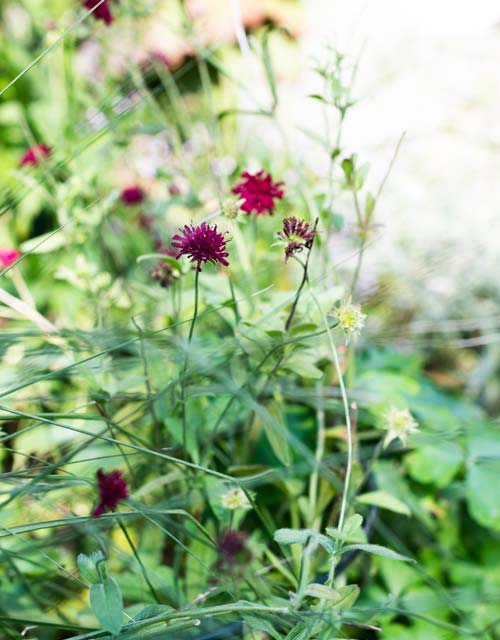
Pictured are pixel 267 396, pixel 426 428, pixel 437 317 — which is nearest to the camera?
pixel 267 396

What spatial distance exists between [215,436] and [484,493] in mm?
332

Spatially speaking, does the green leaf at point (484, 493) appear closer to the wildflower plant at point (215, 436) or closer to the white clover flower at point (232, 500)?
the wildflower plant at point (215, 436)

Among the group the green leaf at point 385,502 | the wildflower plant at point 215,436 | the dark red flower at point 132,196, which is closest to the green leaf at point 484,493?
the wildflower plant at point 215,436

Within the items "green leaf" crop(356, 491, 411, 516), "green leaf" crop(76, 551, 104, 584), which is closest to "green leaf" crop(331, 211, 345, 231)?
"green leaf" crop(356, 491, 411, 516)

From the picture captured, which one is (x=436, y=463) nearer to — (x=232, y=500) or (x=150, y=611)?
(x=232, y=500)

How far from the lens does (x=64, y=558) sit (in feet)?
2.41

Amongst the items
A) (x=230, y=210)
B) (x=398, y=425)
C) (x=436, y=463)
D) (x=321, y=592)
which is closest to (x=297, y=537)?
(x=321, y=592)

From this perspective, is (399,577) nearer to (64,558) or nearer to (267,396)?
(267,396)

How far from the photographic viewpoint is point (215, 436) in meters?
0.67

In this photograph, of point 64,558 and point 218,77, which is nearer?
point 64,558

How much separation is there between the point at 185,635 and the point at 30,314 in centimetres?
31

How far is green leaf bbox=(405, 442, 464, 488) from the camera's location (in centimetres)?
75

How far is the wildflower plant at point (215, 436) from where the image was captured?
1.46 ft

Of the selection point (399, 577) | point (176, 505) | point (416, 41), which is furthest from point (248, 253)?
point (416, 41)
